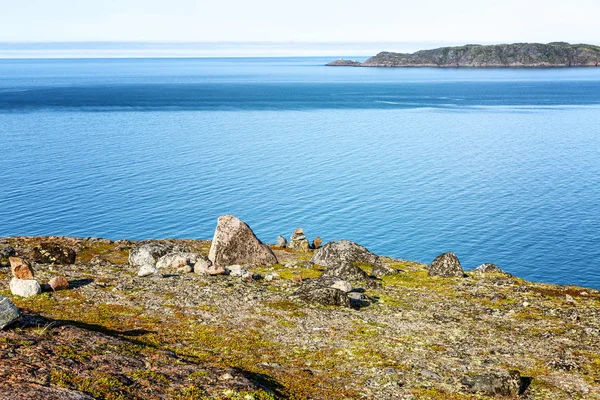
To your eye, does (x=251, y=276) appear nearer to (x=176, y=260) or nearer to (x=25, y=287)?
(x=176, y=260)

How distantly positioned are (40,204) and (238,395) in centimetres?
8058

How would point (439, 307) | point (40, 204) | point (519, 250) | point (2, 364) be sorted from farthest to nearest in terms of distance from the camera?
point (40, 204), point (519, 250), point (439, 307), point (2, 364)

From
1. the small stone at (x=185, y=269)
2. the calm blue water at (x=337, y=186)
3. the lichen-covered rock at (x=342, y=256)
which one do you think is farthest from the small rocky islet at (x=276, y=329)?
the calm blue water at (x=337, y=186)

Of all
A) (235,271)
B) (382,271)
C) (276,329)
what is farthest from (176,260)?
(382,271)

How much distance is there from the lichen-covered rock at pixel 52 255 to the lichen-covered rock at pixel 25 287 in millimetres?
12073

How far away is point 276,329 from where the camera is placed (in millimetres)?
33156

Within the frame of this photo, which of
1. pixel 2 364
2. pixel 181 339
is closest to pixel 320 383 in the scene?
pixel 181 339

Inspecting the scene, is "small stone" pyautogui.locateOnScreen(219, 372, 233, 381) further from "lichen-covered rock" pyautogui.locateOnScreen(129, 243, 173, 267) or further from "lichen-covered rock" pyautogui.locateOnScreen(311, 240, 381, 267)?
"lichen-covered rock" pyautogui.locateOnScreen(311, 240, 381, 267)

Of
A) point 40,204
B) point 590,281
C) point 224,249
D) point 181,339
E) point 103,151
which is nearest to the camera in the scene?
point 181,339

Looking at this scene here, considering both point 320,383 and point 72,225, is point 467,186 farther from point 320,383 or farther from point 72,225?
point 320,383

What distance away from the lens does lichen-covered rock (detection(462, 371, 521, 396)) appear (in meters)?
26.3

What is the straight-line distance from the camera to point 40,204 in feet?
308

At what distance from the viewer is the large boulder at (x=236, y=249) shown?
52094 millimetres

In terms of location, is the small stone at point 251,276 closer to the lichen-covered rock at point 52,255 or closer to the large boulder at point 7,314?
the lichen-covered rock at point 52,255
